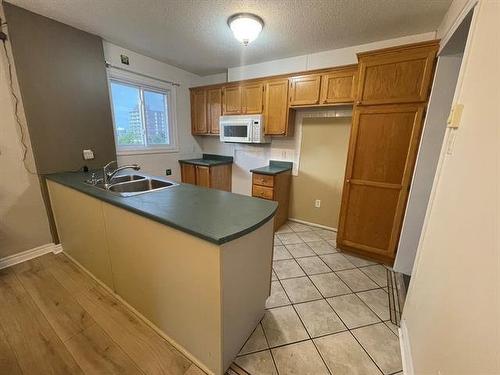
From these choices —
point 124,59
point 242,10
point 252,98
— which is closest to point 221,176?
point 252,98

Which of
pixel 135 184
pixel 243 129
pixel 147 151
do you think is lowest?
pixel 135 184

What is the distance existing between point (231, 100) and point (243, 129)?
0.59 m

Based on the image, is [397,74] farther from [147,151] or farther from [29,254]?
[29,254]

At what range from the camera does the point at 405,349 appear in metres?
1.37

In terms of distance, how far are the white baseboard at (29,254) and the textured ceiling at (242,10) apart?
7.94ft

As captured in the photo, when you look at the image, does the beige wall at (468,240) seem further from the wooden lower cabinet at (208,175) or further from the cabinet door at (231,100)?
the wooden lower cabinet at (208,175)

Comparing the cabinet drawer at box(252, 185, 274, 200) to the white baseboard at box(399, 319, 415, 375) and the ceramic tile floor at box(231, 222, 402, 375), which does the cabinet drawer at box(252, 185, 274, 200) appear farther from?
the white baseboard at box(399, 319, 415, 375)

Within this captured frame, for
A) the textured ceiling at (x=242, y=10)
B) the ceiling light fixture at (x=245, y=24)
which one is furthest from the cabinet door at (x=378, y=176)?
the ceiling light fixture at (x=245, y=24)

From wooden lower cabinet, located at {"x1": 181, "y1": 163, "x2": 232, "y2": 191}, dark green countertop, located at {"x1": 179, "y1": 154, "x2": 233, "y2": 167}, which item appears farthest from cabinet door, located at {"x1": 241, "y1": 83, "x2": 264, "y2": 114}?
wooden lower cabinet, located at {"x1": 181, "y1": 163, "x2": 232, "y2": 191}

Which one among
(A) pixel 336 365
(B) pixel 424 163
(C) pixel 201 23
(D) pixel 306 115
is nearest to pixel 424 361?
(A) pixel 336 365

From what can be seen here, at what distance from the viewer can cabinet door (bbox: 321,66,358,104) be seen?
2488 mm

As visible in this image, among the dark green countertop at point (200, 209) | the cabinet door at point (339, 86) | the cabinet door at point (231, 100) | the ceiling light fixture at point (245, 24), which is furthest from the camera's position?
the cabinet door at point (231, 100)

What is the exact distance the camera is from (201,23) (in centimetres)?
211

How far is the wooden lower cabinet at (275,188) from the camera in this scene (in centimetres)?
298
